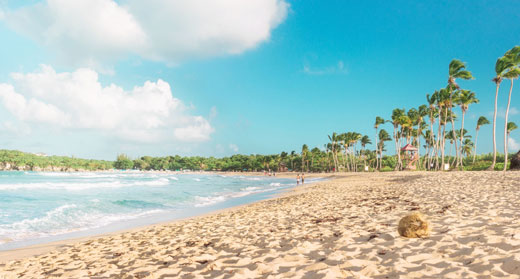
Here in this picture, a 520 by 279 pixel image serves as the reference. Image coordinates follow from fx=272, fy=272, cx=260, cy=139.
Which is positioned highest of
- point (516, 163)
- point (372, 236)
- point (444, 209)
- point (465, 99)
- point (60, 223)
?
point (465, 99)

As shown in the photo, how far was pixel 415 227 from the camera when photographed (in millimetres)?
5133

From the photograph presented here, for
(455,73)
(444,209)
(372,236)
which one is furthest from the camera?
(455,73)

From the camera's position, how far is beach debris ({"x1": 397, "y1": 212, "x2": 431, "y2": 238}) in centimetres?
511

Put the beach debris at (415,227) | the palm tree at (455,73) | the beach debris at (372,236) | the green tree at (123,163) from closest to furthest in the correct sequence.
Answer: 1. the beach debris at (415,227)
2. the beach debris at (372,236)
3. the palm tree at (455,73)
4. the green tree at (123,163)

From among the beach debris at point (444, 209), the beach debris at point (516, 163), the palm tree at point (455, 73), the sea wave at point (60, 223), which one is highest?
the palm tree at point (455, 73)

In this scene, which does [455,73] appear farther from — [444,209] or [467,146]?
[467,146]

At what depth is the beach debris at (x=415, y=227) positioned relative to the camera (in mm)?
5109

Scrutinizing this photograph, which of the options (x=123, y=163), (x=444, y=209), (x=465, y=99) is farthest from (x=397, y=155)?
(x=123, y=163)

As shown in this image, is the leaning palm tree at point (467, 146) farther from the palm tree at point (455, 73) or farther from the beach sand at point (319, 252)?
the beach sand at point (319, 252)

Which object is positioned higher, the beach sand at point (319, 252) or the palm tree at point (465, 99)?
the palm tree at point (465, 99)

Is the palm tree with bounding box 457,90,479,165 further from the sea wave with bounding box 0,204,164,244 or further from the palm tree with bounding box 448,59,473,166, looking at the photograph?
the sea wave with bounding box 0,204,164,244

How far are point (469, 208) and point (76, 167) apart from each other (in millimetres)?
186953

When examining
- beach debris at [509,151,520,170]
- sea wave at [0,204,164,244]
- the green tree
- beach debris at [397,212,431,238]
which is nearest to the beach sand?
beach debris at [397,212,431,238]

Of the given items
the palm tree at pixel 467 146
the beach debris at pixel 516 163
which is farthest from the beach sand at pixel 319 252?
the palm tree at pixel 467 146
